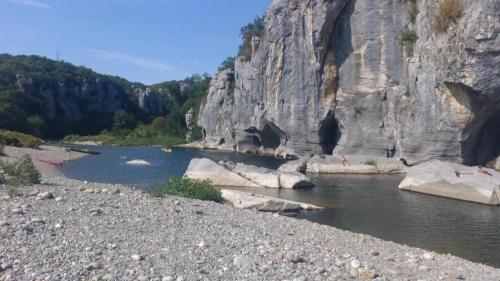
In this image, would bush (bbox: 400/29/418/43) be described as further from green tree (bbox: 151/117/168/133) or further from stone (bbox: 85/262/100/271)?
green tree (bbox: 151/117/168/133)

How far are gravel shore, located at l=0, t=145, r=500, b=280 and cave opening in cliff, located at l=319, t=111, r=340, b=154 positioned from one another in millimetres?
44184

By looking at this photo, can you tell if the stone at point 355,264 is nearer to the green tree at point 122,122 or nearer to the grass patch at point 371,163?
the grass patch at point 371,163

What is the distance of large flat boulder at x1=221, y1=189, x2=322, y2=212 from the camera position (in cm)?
2403

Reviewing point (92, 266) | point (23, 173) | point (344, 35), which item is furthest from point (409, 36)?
point (92, 266)

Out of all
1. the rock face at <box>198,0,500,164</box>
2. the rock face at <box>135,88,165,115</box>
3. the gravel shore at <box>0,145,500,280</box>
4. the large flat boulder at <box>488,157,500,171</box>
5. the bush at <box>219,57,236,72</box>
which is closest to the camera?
the gravel shore at <box>0,145,500,280</box>

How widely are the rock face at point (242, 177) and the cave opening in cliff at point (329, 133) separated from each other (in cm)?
2804

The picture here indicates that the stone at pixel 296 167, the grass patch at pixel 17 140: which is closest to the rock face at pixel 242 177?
the stone at pixel 296 167

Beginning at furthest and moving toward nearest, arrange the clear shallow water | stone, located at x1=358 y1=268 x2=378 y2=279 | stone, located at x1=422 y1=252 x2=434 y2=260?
1. the clear shallow water
2. stone, located at x1=422 y1=252 x2=434 y2=260
3. stone, located at x1=358 y1=268 x2=378 y2=279

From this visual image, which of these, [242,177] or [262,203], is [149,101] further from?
[262,203]

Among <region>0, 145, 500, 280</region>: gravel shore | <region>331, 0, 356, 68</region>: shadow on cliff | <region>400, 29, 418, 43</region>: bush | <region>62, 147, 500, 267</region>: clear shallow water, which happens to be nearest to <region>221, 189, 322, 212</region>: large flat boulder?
<region>62, 147, 500, 267</region>: clear shallow water

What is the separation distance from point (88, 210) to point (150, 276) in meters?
6.44

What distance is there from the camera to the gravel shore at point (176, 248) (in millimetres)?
10109

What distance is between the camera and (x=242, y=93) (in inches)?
3127

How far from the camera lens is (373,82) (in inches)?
2213
